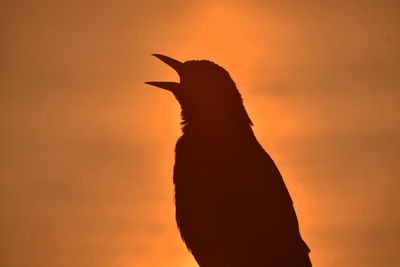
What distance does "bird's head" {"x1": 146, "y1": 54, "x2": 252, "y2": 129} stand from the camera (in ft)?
45.5

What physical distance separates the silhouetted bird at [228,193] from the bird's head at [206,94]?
1 cm

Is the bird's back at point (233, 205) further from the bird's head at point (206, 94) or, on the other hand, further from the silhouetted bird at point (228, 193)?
the bird's head at point (206, 94)

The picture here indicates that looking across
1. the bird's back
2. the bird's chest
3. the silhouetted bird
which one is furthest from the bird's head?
the bird's chest

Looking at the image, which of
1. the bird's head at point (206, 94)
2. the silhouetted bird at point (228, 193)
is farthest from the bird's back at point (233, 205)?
the bird's head at point (206, 94)

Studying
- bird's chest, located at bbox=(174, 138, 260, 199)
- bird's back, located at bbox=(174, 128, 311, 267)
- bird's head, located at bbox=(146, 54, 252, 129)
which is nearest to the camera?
bird's back, located at bbox=(174, 128, 311, 267)

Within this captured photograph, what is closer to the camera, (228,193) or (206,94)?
(228,193)

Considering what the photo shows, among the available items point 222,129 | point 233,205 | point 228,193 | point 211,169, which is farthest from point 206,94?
point 233,205

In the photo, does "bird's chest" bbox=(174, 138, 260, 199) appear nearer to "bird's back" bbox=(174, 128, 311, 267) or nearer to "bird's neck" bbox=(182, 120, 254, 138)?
"bird's back" bbox=(174, 128, 311, 267)

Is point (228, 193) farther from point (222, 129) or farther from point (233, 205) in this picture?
point (222, 129)

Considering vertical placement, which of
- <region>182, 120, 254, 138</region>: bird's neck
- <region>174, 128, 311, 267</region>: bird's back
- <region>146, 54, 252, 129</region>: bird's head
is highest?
<region>146, 54, 252, 129</region>: bird's head

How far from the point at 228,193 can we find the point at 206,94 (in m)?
1.90

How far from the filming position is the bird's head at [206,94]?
13.9 m

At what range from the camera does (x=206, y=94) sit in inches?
566

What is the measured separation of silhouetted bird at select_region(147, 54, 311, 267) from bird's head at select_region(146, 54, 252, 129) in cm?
1
